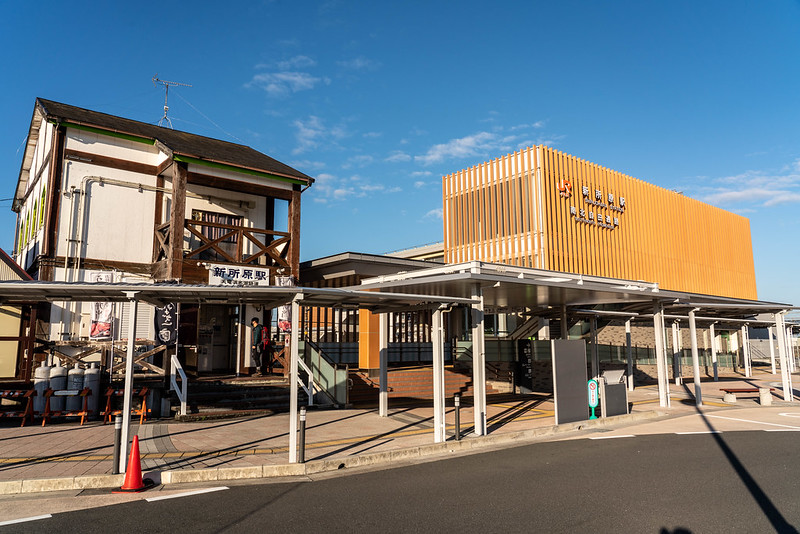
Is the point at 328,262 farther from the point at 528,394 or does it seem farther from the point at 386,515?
the point at 386,515

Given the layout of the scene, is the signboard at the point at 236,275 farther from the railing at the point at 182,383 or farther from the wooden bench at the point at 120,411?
the wooden bench at the point at 120,411

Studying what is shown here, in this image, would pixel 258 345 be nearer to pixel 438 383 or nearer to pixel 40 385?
pixel 40 385

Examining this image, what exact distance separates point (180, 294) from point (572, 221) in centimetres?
2833

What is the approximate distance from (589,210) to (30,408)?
31038 millimetres

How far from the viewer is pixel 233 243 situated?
18.8 m

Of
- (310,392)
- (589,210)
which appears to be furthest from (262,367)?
(589,210)

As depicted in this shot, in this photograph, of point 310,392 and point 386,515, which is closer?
point 386,515

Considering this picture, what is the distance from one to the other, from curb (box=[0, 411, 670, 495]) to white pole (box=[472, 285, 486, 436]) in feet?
1.30

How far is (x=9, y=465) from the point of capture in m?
8.05

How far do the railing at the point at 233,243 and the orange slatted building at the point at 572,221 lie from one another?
715 inches

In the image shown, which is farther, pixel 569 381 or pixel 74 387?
pixel 569 381

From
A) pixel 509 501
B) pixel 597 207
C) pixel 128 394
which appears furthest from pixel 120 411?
pixel 597 207

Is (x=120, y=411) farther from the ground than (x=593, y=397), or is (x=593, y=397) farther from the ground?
(x=593, y=397)

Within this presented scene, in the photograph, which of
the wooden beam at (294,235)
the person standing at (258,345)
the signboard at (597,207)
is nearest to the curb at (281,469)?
the person standing at (258,345)
